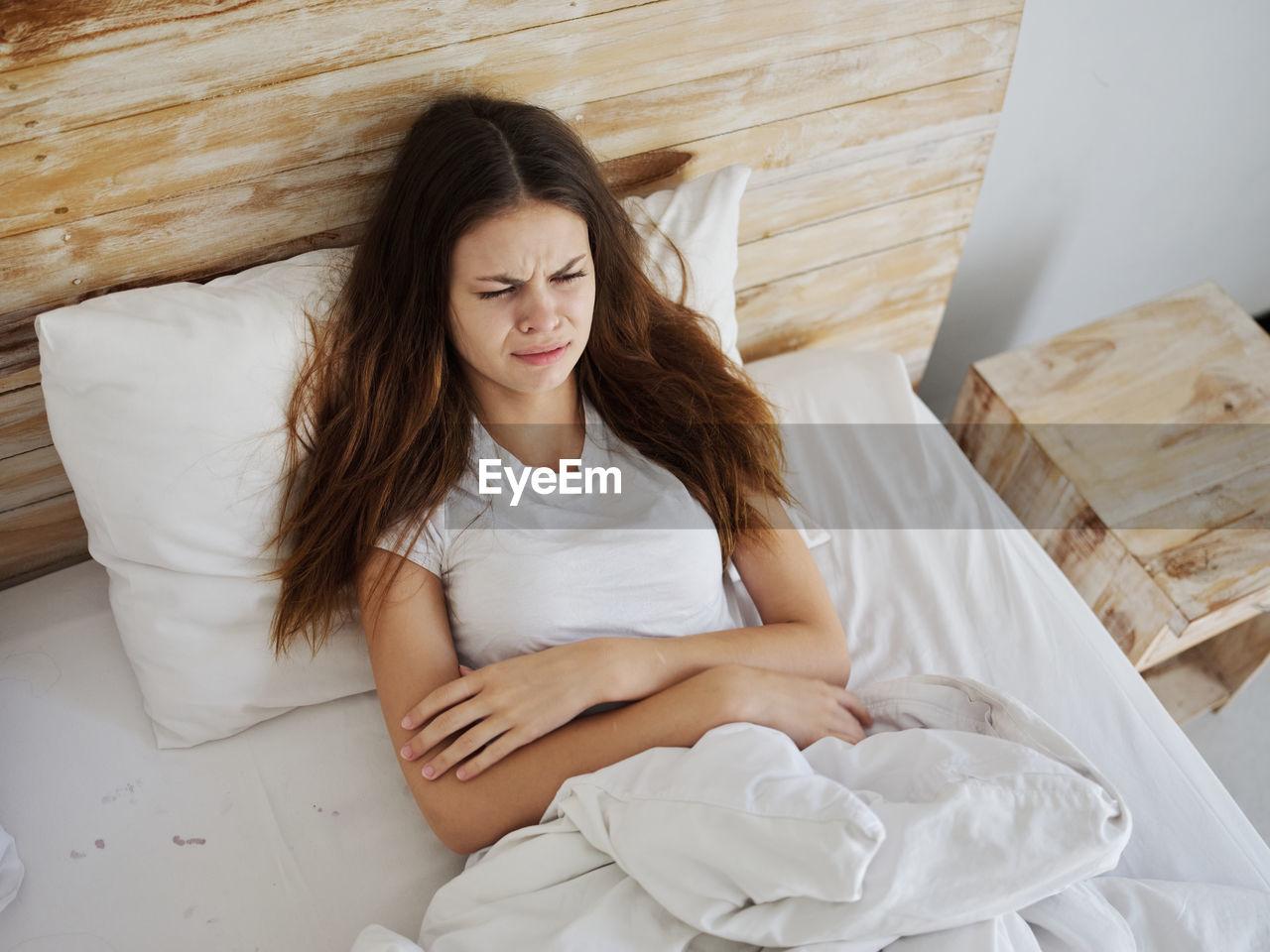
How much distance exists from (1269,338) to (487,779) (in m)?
1.36

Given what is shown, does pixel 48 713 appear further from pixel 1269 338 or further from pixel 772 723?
pixel 1269 338

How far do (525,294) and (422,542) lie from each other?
0.27 metres

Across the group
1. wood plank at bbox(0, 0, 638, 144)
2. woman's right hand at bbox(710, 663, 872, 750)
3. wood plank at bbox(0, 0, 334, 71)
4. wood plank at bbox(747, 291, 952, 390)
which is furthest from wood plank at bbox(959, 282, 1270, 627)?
wood plank at bbox(0, 0, 334, 71)

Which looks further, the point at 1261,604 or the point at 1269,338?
the point at 1269,338

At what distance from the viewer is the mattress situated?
950mm

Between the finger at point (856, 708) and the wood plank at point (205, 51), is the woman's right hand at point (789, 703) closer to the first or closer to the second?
the finger at point (856, 708)

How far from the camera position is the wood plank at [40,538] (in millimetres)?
1156

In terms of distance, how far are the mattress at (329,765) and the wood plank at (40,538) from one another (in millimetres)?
39

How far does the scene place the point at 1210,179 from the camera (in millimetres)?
1845

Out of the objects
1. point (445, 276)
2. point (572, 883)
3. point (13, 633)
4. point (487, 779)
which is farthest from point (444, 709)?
point (13, 633)

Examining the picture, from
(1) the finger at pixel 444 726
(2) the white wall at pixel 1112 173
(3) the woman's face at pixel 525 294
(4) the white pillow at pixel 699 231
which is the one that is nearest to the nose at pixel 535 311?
(3) the woman's face at pixel 525 294

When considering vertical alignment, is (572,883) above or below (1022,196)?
below

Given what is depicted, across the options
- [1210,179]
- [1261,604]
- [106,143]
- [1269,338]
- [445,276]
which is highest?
[106,143]

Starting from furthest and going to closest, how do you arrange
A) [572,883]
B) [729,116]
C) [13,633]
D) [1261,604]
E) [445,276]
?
1. [1261,604]
2. [729,116]
3. [13,633]
4. [445,276]
5. [572,883]
